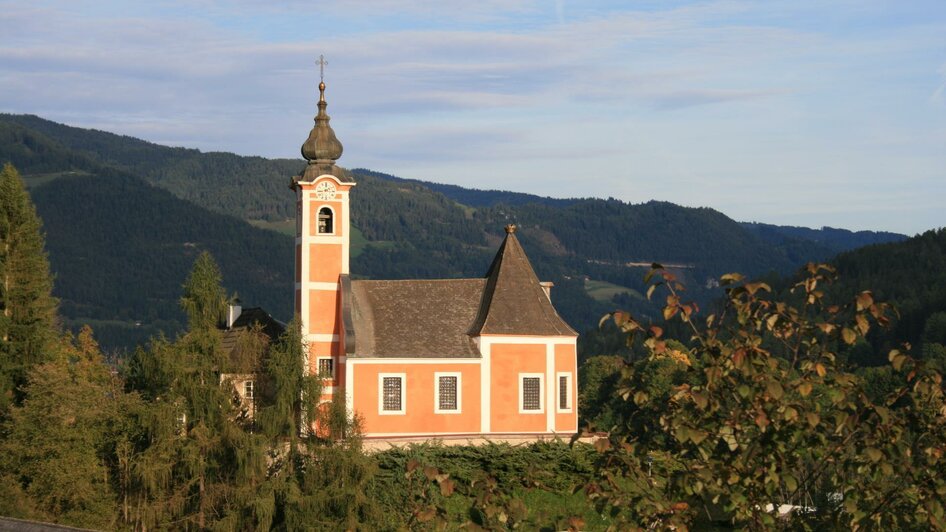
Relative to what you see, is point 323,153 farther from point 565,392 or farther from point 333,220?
point 565,392

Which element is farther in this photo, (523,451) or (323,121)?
(323,121)

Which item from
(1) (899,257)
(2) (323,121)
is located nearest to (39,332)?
(2) (323,121)

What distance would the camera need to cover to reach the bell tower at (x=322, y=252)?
54.8 meters

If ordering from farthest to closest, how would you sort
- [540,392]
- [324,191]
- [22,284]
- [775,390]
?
[22,284], [324,191], [540,392], [775,390]

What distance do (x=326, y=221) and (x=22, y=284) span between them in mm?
12840

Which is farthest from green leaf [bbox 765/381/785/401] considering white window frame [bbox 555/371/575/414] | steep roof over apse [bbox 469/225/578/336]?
white window frame [bbox 555/371/575/414]

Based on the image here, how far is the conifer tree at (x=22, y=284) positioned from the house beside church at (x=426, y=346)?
1063 centimetres

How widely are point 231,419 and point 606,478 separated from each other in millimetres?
36066

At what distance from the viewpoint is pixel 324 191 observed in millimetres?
56000

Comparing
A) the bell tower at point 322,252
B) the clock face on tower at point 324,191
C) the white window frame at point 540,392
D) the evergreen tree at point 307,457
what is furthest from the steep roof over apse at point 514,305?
the evergreen tree at point 307,457

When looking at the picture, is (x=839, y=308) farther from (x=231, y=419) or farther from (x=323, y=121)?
(x=323, y=121)

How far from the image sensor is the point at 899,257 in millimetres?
158375

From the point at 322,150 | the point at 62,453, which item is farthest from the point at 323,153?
the point at 62,453

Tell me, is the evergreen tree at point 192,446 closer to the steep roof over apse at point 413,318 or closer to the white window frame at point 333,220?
the steep roof over apse at point 413,318
